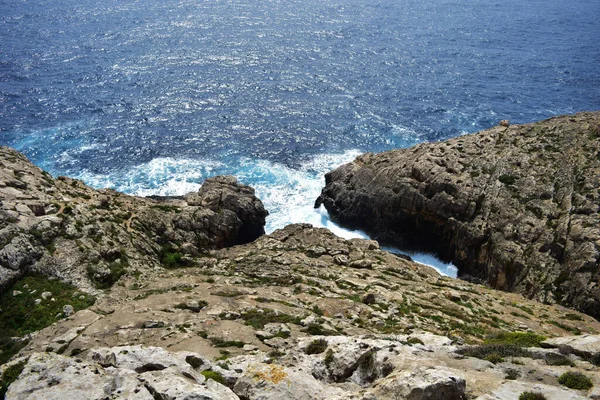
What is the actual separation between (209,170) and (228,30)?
3185 inches

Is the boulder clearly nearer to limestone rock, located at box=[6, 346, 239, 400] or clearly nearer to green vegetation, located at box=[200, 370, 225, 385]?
limestone rock, located at box=[6, 346, 239, 400]

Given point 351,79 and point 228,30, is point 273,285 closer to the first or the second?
point 351,79

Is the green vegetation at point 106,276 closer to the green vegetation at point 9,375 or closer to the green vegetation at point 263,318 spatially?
the green vegetation at point 263,318

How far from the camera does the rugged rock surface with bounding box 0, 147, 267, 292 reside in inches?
1286

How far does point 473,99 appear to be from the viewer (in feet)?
313

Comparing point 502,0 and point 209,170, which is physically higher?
point 502,0

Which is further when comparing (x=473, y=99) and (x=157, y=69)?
(x=157, y=69)

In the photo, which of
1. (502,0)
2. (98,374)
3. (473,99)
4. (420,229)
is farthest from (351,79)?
(502,0)

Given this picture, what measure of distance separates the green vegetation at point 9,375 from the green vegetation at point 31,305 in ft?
29.4

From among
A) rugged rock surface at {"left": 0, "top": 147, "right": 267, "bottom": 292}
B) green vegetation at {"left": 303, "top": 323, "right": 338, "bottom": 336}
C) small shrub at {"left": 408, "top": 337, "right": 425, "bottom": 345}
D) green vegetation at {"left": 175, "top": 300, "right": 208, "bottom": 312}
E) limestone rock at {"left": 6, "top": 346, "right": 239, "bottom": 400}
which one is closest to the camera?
limestone rock at {"left": 6, "top": 346, "right": 239, "bottom": 400}

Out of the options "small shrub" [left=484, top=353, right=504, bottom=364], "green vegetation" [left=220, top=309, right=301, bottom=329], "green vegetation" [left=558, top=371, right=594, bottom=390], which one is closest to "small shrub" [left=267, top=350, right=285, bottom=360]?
"green vegetation" [left=220, top=309, right=301, bottom=329]

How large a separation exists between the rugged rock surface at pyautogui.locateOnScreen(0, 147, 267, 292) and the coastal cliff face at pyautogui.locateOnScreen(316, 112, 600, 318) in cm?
1719

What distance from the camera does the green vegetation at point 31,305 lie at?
27.2 metres

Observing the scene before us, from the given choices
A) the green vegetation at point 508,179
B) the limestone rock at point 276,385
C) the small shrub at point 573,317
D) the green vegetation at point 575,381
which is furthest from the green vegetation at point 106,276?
the green vegetation at point 508,179
